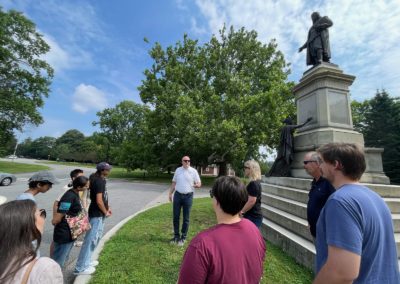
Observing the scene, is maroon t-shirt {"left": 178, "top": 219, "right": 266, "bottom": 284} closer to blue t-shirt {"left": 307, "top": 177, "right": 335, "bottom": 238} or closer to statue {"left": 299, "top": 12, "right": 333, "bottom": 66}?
blue t-shirt {"left": 307, "top": 177, "right": 335, "bottom": 238}

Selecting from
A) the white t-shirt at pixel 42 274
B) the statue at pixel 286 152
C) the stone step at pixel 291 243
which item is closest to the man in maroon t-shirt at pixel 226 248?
the white t-shirt at pixel 42 274

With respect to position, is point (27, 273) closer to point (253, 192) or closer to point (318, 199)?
point (318, 199)

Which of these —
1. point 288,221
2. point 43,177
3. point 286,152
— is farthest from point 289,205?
point 43,177

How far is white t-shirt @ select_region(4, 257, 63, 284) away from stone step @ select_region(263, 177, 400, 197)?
19.9 feet

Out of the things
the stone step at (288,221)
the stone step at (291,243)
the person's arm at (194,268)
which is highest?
the person's arm at (194,268)

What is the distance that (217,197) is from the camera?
5.68 ft

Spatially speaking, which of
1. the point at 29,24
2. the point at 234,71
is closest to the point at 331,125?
the point at 234,71

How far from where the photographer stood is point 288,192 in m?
6.57

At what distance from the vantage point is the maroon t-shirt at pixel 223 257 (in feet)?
4.60

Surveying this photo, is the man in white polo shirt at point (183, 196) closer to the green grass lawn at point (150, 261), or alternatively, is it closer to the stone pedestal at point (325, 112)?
the green grass lawn at point (150, 261)

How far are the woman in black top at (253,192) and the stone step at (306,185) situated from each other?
2917 millimetres

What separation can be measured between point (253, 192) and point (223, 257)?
7.76 ft

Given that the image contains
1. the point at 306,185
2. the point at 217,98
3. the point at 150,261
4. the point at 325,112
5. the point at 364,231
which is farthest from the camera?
the point at 217,98

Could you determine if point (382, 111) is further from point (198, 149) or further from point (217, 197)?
point (217, 197)
